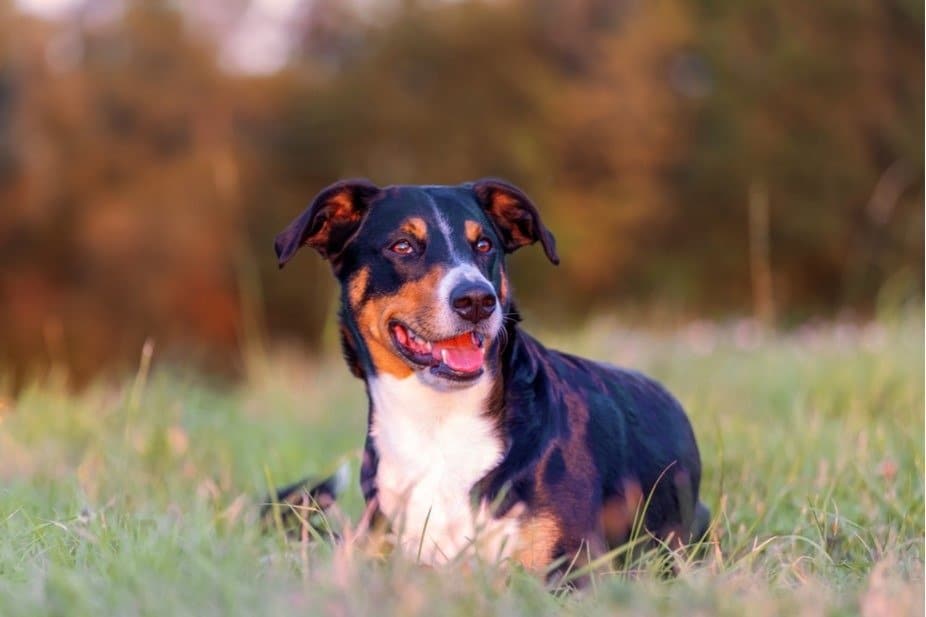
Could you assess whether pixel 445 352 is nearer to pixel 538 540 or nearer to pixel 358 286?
pixel 358 286

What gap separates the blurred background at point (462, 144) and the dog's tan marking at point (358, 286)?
24.2 meters

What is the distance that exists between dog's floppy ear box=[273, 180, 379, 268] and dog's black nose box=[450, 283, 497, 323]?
673 millimetres

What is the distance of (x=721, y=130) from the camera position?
33094mm

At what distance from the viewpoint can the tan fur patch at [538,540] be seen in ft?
13.9

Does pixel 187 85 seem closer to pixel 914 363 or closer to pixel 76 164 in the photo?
pixel 76 164

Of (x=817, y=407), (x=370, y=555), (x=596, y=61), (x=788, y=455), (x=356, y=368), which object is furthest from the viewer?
(x=596, y=61)

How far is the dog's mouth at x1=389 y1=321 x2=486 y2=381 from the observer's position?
14.6 feet

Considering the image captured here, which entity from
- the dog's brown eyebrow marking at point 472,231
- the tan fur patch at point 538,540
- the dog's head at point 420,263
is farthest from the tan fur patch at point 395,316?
the tan fur patch at point 538,540

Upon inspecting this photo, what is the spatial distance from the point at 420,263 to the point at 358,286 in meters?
0.30

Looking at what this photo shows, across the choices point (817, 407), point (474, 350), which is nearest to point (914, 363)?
point (817, 407)

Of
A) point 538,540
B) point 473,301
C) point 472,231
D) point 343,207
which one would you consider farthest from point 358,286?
point 538,540

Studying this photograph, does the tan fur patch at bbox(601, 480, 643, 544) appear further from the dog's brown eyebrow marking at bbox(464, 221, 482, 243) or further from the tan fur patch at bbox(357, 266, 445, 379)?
the dog's brown eyebrow marking at bbox(464, 221, 482, 243)

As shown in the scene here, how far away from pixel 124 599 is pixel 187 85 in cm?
3183

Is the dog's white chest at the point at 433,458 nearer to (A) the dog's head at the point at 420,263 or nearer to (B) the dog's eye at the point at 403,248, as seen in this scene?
(A) the dog's head at the point at 420,263
